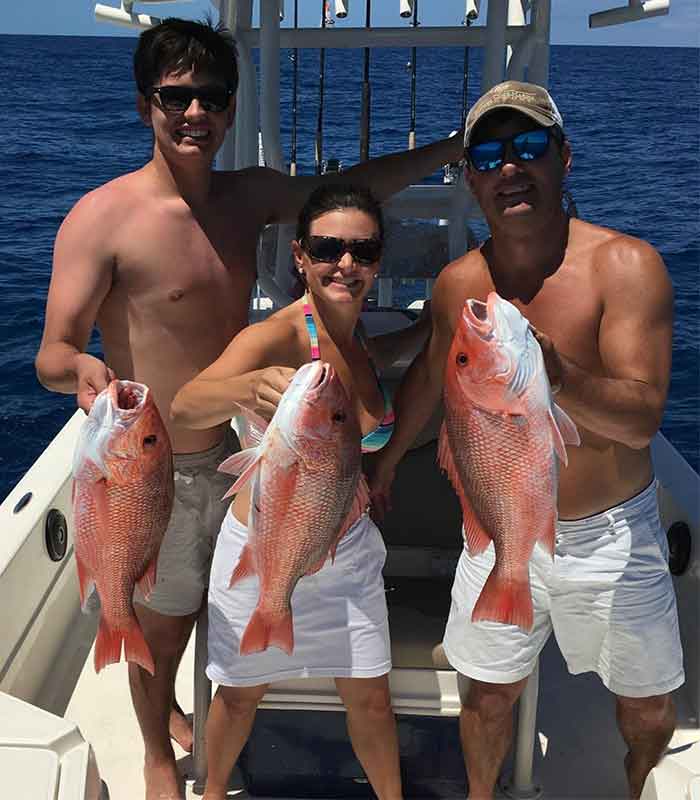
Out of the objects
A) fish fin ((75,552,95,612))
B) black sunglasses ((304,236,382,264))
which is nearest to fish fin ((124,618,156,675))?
fish fin ((75,552,95,612))

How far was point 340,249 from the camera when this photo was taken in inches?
96.7

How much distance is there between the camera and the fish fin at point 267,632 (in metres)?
2.33

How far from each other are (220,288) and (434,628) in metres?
1.23

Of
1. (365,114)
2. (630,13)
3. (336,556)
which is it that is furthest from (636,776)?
(365,114)

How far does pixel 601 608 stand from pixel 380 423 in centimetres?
75

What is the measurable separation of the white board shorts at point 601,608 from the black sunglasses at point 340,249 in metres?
0.83

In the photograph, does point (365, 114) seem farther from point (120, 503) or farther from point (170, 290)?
point (120, 503)

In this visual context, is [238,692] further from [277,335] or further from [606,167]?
[606,167]

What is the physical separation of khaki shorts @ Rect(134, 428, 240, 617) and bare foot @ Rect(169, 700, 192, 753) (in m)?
0.58

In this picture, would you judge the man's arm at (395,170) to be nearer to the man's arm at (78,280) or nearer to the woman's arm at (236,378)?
the man's arm at (78,280)

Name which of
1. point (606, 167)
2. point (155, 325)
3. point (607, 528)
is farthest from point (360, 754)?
point (606, 167)

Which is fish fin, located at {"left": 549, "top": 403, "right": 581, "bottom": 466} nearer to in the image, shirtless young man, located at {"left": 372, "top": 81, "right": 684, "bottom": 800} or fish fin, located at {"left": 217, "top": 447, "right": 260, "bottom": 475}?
shirtless young man, located at {"left": 372, "top": 81, "right": 684, "bottom": 800}

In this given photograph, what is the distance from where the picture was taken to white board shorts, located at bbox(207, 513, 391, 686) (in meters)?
2.66

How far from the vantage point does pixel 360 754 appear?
9.25 ft
